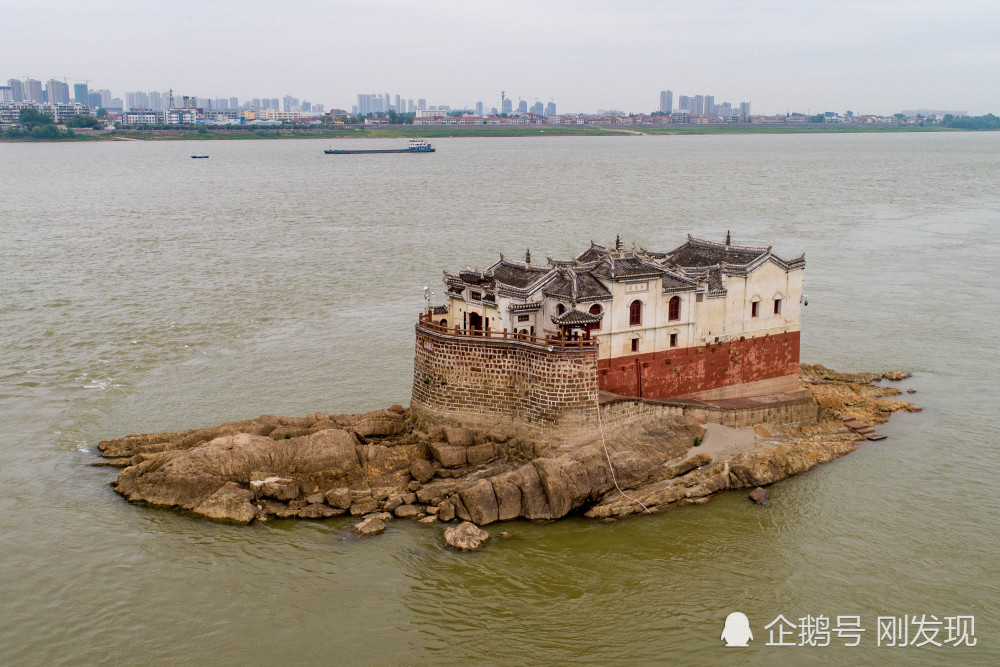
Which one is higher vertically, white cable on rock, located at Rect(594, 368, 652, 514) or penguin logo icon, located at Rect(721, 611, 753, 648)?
white cable on rock, located at Rect(594, 368, 652, 514)

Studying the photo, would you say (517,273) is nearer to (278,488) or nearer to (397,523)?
(397,523)

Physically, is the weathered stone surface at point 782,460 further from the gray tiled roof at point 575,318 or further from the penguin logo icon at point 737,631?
the penguin logo icon at point 737,631

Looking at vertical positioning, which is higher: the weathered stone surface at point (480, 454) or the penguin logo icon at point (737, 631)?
the weathered stone surface at point (480, 454)

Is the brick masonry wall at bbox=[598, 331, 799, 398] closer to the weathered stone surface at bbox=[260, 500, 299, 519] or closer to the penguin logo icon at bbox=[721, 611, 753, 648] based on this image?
the penguin logo icon at bbox=[721, 611, 753, 648]

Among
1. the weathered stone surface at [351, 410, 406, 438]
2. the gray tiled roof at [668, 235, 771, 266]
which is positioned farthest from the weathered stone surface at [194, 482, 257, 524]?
the gray tiled roof at [668, 235, 771, 266]

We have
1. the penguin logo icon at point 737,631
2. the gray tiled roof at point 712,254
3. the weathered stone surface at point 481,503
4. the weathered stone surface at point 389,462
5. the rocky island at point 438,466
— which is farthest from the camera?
the gray tiled roof at point 712,254

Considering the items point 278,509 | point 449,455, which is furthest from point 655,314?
point 278,509

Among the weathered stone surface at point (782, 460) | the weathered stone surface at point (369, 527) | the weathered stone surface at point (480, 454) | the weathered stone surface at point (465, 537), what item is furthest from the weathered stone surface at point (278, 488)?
the weathered stone surface at point (782, 460)
